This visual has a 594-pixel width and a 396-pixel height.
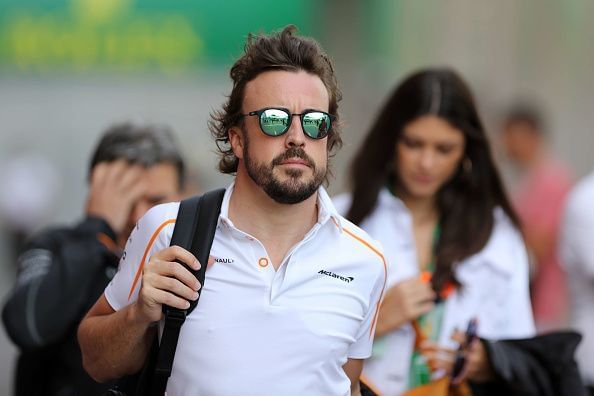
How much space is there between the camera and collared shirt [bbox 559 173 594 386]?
17.6ft

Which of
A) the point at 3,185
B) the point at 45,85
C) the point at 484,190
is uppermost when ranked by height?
the point at 484,190

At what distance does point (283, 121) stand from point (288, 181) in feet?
0.55

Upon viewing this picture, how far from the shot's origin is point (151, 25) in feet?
48.1

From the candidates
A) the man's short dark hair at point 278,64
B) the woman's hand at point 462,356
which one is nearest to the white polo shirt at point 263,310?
the man's short dark hair at point 278,64

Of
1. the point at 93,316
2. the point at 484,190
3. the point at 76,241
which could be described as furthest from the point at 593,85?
the point at 93,316

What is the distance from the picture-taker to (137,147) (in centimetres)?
505

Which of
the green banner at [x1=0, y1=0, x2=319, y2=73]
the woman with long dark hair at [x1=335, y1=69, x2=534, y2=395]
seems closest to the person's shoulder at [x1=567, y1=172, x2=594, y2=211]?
the woman with long dark hair at [x1=335, y1=69, x2=534, y2=395]

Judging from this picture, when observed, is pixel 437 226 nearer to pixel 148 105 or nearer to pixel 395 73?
pixel 148 105

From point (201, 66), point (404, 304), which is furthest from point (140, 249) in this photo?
point (201, 66)

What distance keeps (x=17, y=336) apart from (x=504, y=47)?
11970 millimetres

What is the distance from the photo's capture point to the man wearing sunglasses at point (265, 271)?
132 inches

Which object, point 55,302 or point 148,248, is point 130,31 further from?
point 148,248

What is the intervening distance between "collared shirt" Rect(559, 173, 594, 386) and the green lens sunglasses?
229cm

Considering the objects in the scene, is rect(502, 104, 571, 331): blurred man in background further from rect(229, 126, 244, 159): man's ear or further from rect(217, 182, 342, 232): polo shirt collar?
rect(229, 126, 244, 159): man's ear
